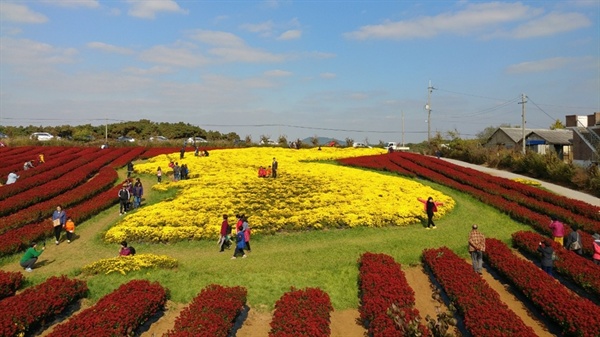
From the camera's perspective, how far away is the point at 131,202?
24984mm

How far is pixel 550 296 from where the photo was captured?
38.5 ft

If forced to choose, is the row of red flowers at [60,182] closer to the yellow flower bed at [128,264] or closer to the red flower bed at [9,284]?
the red flower bed at [9,284]

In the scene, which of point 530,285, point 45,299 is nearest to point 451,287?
point 530,285

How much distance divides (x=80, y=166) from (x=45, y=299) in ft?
91.0

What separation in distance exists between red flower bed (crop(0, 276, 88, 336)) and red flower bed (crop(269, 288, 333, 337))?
5.94 meters

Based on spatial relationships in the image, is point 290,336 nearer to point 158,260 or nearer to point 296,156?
point 158,260

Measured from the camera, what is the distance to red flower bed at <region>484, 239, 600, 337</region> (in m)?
10.2

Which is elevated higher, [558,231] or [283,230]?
[558,231]

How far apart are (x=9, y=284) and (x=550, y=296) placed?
15.7 m

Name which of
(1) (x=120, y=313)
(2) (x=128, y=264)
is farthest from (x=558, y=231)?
(2) (x=128, y=264)

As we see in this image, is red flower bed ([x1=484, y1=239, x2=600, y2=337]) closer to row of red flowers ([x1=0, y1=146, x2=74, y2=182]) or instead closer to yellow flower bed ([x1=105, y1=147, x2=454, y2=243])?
yellow flower bed ([x1=105, y1=147, x2=454, y2=243])

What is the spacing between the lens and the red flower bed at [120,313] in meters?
9.70

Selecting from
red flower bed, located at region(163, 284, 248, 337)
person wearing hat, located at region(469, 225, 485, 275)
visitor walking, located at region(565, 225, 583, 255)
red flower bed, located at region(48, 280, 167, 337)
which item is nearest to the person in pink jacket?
visitor walking, located at region(565, 225, 583, 255)

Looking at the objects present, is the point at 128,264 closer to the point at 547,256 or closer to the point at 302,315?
the point at 302,315
